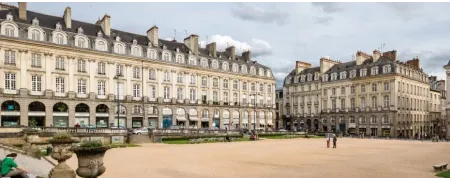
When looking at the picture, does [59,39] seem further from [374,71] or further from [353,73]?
[374,71]

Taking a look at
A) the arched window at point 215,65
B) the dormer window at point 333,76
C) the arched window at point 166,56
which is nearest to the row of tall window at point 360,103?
the dormer window at point 333,76

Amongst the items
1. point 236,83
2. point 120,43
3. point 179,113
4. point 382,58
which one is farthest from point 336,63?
point 120,43

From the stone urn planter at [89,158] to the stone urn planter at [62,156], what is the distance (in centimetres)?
233

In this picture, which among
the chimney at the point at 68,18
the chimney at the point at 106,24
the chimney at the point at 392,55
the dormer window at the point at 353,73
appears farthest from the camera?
the dormer window at the point at 353,73

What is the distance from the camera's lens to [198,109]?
2518 inches

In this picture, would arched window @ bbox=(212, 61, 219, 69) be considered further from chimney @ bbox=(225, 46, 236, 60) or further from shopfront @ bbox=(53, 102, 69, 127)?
shopfront @ bbox=(53, 102, 69, 127)

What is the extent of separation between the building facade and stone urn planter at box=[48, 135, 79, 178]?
2769 centimetres

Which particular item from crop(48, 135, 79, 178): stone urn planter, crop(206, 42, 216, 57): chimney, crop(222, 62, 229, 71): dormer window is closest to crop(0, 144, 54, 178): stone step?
crop(48, 135, 79, 178): stone urn planter

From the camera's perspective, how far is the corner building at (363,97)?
68312 millimetres

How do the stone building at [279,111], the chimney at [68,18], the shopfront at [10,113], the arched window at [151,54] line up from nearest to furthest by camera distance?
the shopfront at [10,113] → the chimney at [68,18] → the arched window at [151,54] → the stone building at [279,111]

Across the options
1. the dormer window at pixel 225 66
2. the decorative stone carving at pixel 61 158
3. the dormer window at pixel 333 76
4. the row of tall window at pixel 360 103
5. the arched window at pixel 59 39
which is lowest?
the decorative stone carving at pixel 61 158

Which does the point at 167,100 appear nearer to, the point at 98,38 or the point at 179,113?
the point at 179,113

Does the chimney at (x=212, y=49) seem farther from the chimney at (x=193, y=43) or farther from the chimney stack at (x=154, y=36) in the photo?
the chimney stack at (x=154, y=36)

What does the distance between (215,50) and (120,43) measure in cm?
2011
